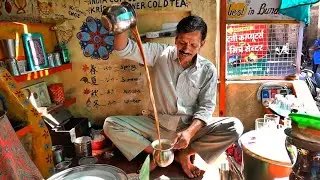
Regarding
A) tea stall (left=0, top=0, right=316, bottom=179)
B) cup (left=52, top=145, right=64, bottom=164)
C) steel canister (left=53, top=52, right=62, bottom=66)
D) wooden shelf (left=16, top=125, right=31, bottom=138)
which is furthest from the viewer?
steel canister (left=53, top=52, right=62, bottom=66)

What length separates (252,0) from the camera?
3240 millimetres

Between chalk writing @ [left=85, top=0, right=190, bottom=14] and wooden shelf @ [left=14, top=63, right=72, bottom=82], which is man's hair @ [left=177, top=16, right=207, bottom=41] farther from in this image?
wooden shelf @ [left=14, top=63, right=72, bottom=82]

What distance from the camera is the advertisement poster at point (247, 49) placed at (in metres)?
3.40

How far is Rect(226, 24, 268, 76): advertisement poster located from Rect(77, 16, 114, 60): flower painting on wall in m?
1.56

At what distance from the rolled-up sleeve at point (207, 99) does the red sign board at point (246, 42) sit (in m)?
0.87

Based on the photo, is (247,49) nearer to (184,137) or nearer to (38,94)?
(184,137)

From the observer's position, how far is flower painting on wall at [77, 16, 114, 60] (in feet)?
10.9

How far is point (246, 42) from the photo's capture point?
3455mm

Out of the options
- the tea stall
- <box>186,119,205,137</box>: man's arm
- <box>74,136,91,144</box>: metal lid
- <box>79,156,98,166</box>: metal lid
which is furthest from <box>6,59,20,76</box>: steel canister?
<box>186,119,205,137</box>: man's arm

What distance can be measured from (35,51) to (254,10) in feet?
8.54

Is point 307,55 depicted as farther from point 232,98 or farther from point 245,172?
point 245,172

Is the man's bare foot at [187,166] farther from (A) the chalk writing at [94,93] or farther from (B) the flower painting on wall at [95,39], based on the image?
(B) the flower painting on wall at [95,39]

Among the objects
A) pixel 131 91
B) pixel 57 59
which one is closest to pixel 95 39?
pixel 57 59

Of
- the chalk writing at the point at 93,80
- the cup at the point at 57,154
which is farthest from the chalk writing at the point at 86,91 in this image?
the cup at the point at 57,154
